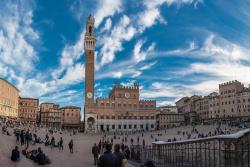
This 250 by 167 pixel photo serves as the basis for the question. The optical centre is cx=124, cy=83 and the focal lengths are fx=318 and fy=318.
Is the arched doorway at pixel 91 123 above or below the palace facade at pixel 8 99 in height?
below

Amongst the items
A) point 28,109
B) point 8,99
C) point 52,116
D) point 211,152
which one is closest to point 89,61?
point 8,99

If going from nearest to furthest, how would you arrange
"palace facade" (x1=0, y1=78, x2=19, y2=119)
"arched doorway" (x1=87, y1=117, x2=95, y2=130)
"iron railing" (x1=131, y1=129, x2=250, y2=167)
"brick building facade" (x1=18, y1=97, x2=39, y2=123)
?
"iron railing" (x1=131, y1=129, x2=250, y2=167) → "palace facade" (x1=0, y1=78, x2=19, y2=119) → "arched doorway" (x1=87, y1=117, x2=95, y2=130) → "brick building facade" (x1=18, y1=97, x2=39, y2=123)

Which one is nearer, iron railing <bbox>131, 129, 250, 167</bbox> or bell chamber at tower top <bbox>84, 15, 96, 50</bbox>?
iron railing <bbox>131, 129, 250, 167</bbox>

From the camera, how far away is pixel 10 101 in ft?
277

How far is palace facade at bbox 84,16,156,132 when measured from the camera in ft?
279

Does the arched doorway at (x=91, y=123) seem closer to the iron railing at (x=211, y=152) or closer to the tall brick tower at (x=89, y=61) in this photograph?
the tall brick tower at (x=89, y=61)

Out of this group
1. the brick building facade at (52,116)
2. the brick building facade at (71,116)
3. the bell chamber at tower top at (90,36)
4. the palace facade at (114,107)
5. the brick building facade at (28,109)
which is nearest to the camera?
the palace facade at (114,107)

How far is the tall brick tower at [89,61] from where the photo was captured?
280 feet

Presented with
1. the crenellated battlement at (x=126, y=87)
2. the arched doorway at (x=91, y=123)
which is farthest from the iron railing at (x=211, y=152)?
the crenellated battlement at (x=126, y=87)

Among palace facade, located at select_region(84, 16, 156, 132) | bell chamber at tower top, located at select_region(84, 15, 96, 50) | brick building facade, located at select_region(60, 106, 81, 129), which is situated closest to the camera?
palace facade, located at select_region(84, 16, 156, 132)

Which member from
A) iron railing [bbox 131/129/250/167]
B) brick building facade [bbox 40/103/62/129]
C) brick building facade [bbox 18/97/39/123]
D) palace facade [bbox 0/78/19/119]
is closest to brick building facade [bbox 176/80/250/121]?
brick building facade [bbox 40/103/62/129]

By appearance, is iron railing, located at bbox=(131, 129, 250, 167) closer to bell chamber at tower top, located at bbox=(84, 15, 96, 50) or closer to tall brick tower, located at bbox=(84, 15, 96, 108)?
tall brick tower, located at bbox=(84, 15, 96, 108)

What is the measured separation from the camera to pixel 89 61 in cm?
8869

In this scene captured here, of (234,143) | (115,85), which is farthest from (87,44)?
(234,143)
